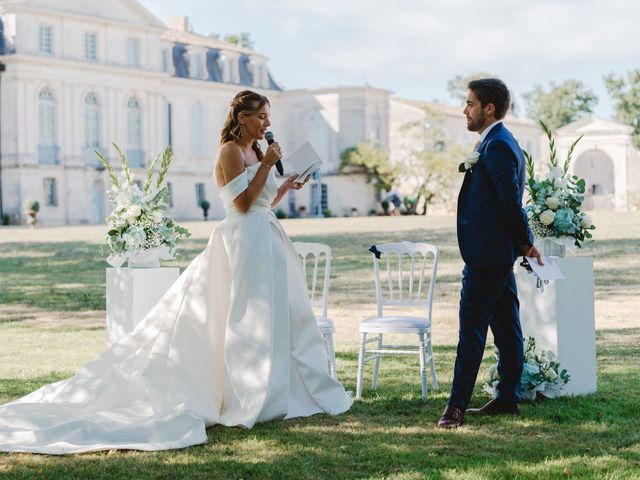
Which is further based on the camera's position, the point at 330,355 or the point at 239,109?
the point at 330,355

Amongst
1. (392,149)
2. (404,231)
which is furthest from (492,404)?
(392,149)

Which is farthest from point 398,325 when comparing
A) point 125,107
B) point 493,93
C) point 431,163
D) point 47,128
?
point 431,163

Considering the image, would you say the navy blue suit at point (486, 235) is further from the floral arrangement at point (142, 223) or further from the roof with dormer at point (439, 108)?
the roof with dormer at point (439, 108)

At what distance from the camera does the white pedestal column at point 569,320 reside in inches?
241

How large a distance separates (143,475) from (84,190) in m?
35.8

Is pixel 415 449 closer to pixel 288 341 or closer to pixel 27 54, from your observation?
pixel 288 341

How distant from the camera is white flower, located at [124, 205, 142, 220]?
6.47 m

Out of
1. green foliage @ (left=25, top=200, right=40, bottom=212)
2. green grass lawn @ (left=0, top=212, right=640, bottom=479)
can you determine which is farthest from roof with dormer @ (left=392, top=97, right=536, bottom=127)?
green grass lawn @ (left=0, top=212, right=640, bottom=479)

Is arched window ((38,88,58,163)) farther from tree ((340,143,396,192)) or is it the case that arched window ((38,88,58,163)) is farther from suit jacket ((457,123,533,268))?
suit jacket ((457,123,533,268))

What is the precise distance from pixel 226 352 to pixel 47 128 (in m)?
34.5

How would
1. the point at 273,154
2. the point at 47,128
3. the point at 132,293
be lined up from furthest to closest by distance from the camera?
the point at 47,128, the point at 132,293, the point at 273,154

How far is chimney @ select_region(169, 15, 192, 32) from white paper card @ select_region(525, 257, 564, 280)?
148 feet

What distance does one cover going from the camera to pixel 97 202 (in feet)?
131

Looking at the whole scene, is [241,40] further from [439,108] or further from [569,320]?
[569,320]
